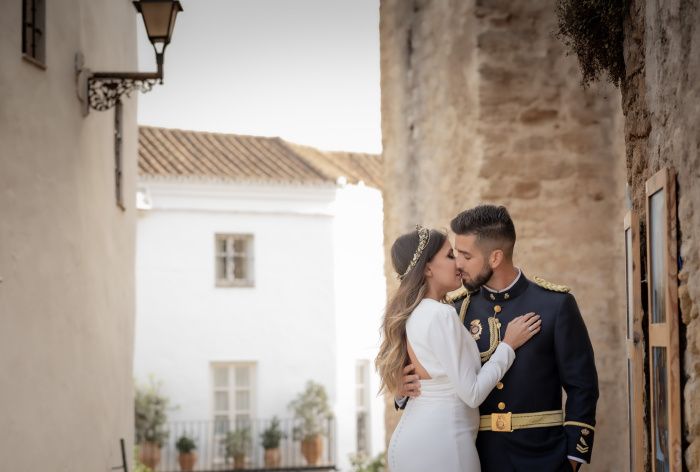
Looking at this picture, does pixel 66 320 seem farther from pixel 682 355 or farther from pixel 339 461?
pixel 339 461

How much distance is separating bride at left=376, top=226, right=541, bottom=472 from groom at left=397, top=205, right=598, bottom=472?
7 centimetres

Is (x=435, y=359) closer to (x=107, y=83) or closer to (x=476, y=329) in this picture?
(x=476, y=329)

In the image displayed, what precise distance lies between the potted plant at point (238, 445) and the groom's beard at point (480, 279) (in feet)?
57.9

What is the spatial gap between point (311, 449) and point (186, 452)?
250cm

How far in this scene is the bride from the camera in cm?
443

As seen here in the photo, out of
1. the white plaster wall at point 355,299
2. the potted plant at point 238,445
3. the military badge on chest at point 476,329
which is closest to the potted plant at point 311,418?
the white plaster wall at point 355,299

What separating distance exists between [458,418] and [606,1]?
2178 millimetres

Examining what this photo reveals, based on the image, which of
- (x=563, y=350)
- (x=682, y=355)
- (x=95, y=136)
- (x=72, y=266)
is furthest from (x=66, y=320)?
(x=682, y=355)

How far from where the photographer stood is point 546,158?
8258mm

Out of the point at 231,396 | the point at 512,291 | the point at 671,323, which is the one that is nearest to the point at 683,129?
the point at 671,323

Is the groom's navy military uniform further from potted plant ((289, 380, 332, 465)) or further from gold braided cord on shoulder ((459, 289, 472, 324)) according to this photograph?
potted plant ((289, 380, 332, 465))

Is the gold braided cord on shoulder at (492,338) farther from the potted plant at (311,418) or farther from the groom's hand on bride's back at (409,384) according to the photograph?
the potted plant at (311,418)

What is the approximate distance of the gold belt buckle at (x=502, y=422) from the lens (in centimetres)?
455

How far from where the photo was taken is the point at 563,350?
4.50 meters
